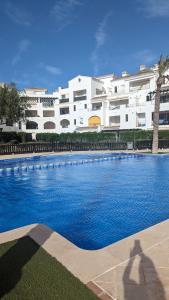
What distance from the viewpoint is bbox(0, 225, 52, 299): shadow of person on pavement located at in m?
3.35

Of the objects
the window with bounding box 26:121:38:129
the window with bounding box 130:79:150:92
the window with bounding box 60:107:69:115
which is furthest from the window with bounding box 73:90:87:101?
the window with bounding box 26:121:38:129

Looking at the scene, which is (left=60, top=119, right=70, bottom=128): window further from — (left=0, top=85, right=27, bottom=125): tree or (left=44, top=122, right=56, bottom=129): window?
(left=0, top=85, right=27, bottom=125): tree

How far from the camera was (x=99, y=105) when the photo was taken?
60.1 metres

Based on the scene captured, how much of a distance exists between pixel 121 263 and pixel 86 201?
577 centimetres

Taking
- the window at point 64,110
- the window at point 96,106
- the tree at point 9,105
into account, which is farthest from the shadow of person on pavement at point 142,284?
the window at point 64,110

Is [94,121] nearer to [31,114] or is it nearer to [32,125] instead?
[31,114]

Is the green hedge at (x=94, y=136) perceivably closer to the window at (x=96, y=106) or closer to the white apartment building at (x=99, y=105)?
the white apartment building at (x=99, y=105)

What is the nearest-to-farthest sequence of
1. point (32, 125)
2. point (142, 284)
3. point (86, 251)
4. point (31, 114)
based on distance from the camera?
point (142, 284) → point (86, 251) → point (31, 114) → point (32, 125)

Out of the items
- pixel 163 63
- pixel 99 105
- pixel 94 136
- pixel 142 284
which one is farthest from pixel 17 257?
pixel 99 105

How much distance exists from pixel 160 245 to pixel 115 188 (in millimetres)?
7204

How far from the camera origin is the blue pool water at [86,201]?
6.78m

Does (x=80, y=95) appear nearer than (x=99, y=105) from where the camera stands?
No

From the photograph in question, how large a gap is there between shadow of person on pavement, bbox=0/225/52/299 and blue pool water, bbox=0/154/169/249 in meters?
1.27

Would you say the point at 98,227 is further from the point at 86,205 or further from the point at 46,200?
the point at 46,200
